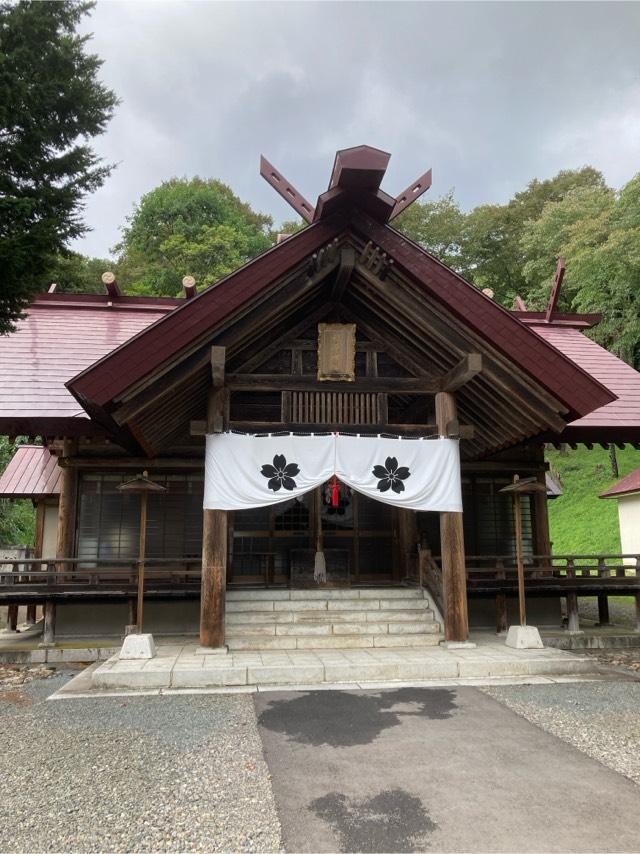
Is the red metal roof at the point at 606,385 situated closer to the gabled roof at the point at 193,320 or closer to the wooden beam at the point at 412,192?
the wooden beam at the point at 412,192

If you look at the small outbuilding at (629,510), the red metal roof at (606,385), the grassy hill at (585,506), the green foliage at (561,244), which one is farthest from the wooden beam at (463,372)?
the green foliage at (561,244)

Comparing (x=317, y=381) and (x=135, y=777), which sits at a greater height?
(x=317, y=381)

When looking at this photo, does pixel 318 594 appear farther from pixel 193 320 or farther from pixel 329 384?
pixel 193 320

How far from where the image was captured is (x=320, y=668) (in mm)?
6820

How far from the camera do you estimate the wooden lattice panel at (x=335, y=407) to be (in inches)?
341

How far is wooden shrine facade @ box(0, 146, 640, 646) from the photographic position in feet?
24.8

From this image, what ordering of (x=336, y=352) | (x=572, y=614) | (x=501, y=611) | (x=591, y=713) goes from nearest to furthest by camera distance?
(x=591, y=713), (x=336, y=352), (x=501, y=611), (x=572, y=614)

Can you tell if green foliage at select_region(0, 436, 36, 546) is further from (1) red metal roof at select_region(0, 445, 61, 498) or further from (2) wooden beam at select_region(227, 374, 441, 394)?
(2) wooden beam at select_region(227, 374, 441, 394)

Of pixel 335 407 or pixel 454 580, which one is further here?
pixel 335 407

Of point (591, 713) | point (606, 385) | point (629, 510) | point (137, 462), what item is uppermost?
point (606, 385)

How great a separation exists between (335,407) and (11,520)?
18.8 metres

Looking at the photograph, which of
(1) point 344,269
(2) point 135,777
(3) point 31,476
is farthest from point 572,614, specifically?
(3) point 31,476

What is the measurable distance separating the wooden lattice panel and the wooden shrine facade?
2 centimetres

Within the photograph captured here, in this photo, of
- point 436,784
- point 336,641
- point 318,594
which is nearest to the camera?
point 436,784
